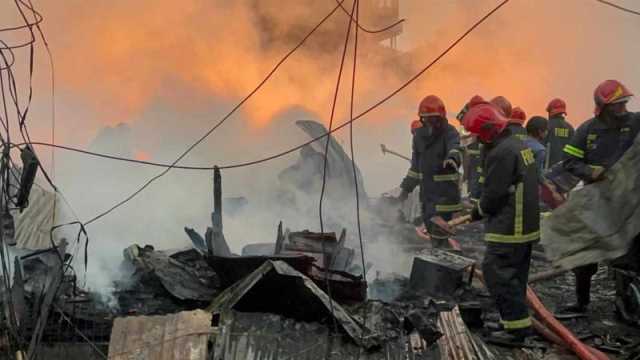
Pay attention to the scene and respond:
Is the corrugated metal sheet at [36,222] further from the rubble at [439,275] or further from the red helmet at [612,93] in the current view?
the red helmet at [612,93]

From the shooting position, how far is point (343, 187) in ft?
30.9

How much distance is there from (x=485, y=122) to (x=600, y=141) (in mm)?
1552

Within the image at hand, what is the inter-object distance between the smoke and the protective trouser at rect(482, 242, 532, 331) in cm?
261

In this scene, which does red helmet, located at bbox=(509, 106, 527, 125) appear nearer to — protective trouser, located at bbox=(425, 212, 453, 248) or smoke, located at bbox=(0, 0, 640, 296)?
protective trouser, located at bbox=(425, 212, 453, 248)

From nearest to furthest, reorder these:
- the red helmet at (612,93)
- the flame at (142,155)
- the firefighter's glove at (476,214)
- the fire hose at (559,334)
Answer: the fire hose at (559,334)
the firefighter's glove at (476,214)
the red helmet at (612,93)
the flame at (142,155)

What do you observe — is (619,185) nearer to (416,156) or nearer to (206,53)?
(416,156)

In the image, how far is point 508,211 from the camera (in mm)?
4555

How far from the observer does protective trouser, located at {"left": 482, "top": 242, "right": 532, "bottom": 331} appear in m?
4.56

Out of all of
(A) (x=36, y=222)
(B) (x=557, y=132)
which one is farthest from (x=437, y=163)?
(A) (x=36, y=222)

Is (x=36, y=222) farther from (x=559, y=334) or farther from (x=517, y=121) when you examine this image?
(x=517, y=121)

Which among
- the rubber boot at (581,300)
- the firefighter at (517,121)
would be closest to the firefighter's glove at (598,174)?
the rubber boot at (581,300)

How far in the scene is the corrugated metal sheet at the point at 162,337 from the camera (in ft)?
13.1

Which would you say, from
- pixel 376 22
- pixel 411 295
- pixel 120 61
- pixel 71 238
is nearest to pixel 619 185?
pixel 411 295

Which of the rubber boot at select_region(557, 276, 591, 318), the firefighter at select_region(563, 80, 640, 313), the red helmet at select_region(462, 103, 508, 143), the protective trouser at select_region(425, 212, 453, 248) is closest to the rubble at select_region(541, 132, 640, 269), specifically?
the firefighter at select_region(563, 80, 640, 313)
